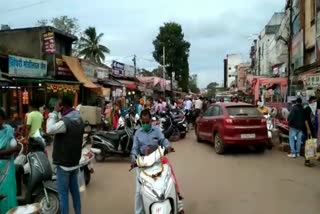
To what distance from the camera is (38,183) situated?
6.58m

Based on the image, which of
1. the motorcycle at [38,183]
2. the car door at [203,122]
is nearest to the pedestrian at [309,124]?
the car door at [203,122]

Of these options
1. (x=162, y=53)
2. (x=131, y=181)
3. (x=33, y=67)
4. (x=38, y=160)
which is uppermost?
(x=162, y=53)

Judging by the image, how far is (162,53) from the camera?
224 feet

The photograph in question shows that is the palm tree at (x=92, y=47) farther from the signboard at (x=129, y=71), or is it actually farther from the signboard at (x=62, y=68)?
the signboard at (x=62, y=68)

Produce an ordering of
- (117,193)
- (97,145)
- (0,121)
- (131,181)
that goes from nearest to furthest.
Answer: (0,121)
(117,193)
(131,181)
(97,145)

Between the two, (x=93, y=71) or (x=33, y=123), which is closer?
(x=33, y=123)

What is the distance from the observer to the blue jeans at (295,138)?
12717 millimetres

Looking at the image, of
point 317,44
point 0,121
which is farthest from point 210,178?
point 317,44

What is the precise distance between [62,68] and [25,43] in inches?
103

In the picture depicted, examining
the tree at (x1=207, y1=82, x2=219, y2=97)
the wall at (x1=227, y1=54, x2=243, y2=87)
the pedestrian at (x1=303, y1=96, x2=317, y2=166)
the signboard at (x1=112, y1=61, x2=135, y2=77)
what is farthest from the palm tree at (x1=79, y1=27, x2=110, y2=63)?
the wall at (x1=227, y1=54, x2=243, y2=87)

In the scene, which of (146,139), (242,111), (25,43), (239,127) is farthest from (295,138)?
(25,43)

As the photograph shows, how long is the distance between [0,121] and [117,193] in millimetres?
3384

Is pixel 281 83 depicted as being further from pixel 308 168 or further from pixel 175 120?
pixel 308 168

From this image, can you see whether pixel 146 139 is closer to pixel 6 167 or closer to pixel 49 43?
pixel 6 167
